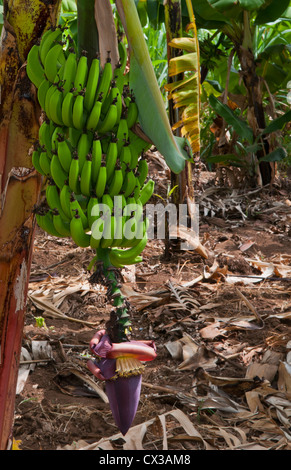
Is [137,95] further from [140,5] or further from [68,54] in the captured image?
[140,5]

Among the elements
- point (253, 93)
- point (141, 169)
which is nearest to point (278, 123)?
point (253, 93)

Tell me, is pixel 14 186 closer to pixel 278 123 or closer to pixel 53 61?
pixel 53 61

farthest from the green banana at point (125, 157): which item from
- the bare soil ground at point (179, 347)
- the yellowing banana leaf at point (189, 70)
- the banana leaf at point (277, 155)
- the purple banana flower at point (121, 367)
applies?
the banana leaf at point (277, 155)

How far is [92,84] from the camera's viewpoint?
3.07 feet

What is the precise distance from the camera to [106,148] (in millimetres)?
991

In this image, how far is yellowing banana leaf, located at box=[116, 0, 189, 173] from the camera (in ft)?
3.04

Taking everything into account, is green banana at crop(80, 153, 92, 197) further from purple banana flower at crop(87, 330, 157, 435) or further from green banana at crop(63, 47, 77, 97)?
purple banana flower at crop(87, 330, 157, 435)

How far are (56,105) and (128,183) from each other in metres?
0.20

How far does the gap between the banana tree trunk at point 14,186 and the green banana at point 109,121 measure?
17 centimetres

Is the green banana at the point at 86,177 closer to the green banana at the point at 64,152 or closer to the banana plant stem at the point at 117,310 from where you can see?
the green banana at the point at 64,152

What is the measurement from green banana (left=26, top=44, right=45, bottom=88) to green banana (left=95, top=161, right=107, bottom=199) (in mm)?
220

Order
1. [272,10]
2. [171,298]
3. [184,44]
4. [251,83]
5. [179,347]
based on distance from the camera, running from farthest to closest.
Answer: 1. [251,83]
2. [272,10]
3. [171,298]
4. [179,347]
5. [184,44]

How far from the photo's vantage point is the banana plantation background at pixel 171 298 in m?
1.04

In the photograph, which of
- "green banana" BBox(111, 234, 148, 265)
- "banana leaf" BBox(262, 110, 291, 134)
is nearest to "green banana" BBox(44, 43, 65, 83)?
"green banana" BBox(111, 234, 148, 265)
